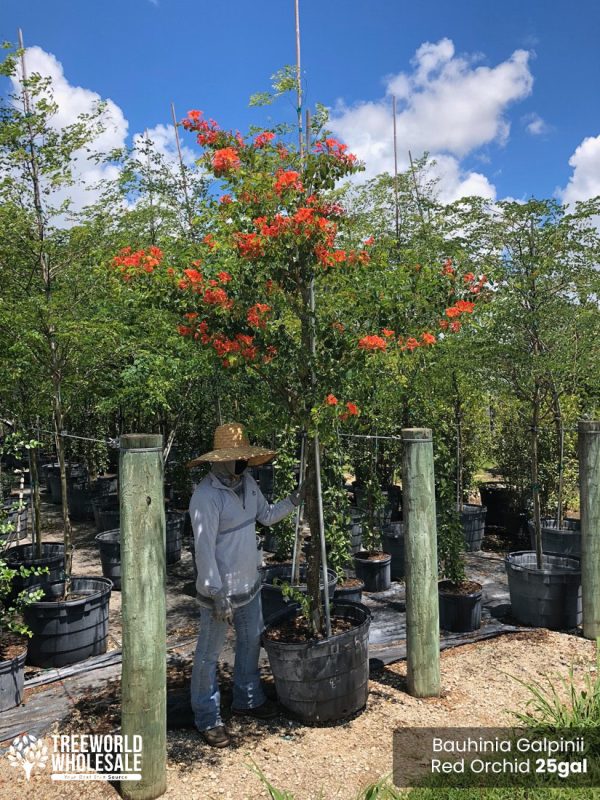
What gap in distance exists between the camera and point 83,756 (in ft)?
10.0

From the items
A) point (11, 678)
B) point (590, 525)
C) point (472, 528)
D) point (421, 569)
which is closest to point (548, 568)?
point (590, 525)

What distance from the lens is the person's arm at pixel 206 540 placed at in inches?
125

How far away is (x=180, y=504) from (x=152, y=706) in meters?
7.12

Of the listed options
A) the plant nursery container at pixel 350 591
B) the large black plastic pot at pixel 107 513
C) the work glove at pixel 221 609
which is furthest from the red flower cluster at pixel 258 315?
the large black plastic pot at pixel 107 513

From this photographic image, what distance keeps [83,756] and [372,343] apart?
258 centimetres

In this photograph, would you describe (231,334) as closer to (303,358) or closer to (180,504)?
(303,358)

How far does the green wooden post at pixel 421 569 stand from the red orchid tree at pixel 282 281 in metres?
0.57

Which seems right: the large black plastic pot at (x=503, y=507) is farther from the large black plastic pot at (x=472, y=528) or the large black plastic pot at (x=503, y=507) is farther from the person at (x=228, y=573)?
the person at (x=228, y=573)

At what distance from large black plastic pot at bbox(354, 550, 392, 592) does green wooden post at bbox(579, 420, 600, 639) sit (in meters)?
1.98

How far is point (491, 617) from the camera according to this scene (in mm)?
5348

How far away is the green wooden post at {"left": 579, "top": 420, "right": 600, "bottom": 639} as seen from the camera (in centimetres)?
469

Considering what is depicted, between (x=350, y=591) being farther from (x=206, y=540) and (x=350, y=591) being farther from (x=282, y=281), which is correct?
(x=282, y=281)

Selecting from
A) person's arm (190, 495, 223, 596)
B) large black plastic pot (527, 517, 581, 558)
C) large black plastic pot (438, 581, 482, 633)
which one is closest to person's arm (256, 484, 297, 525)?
person's arm (190, 495, 223, 596)

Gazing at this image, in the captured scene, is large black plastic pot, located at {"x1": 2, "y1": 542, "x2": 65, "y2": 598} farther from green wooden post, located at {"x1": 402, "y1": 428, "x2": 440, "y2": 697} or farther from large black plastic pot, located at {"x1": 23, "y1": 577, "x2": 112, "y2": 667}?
green wooden post, located at {"x1": 402, "y1": 428, "x2": 440, "y2": 697}
